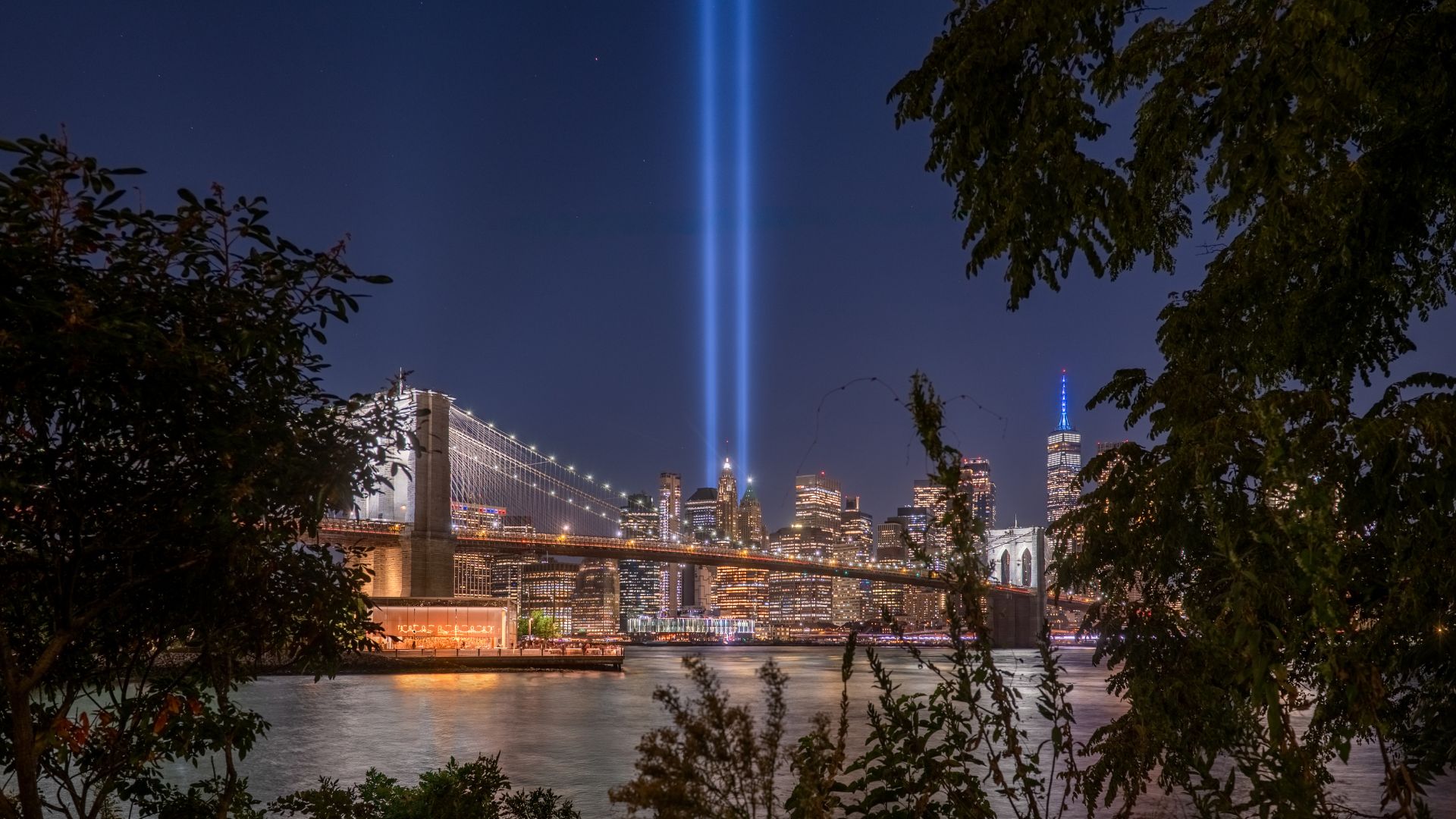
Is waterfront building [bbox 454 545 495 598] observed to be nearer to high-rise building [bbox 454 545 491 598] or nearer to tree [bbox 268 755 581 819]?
high-rise building [bbox 454 545 491 598]

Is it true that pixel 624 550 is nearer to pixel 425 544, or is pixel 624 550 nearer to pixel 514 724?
pixel 425 544

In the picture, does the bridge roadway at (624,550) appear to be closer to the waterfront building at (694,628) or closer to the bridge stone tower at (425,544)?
the bridge stone tower at (425,544)

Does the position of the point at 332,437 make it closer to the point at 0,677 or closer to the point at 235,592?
the point at 235,592

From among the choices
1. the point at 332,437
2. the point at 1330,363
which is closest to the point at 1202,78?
the point at 1330,363

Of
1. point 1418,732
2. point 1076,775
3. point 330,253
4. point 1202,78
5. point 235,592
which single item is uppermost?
point 1202,78

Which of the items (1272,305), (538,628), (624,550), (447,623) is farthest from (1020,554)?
(1272,305)

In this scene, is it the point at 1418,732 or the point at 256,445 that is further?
the point at 1418,732

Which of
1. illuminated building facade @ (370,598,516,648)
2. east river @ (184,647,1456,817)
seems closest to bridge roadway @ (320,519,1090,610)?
illuminated building facade @ (370,598,516,648)
